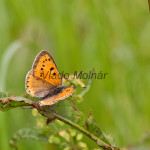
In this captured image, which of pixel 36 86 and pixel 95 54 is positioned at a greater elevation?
pixel 95 54

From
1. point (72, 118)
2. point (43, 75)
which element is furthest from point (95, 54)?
point (72, 118)

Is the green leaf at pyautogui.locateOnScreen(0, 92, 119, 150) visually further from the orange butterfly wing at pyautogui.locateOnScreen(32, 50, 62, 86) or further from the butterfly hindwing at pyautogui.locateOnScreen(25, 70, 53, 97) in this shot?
the orange butterfly wing at pyautogui.locateOnScreen(32, 50, 62, 86)

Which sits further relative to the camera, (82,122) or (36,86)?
(36,86)

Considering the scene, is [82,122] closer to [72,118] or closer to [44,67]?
[72,118]

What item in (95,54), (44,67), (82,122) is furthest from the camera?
(95,54)

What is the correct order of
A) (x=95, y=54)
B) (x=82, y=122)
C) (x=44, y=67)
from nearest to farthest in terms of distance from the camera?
(x=82, y=122) < (x=44, y=67) < (x=95, y=54)

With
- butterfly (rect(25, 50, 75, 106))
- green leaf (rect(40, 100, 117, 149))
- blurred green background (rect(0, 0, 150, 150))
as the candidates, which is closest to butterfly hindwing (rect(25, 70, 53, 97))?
butterfly (rect(25, 50, 75, 106))

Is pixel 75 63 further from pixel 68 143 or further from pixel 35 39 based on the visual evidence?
pixel 68 143
